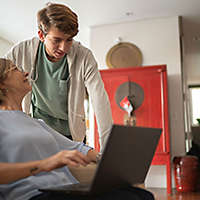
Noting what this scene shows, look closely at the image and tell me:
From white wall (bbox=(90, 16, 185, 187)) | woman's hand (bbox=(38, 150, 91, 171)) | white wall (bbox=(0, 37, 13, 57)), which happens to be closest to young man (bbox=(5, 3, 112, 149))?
woman's hand (bbox=(38, 150, 91, 171))

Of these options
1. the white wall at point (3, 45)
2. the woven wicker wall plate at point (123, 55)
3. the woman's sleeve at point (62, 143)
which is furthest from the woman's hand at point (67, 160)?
the white wall at point (3, 45)

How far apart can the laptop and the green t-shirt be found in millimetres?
940

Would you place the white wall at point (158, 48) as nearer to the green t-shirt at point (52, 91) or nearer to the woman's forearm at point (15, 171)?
the green t-shirt at point (52, 91)

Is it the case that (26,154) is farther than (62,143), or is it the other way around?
(62,143)

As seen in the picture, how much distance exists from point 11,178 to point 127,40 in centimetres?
428

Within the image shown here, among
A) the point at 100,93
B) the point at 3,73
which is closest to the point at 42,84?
the point at 100,93

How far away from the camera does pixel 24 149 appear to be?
123 cm

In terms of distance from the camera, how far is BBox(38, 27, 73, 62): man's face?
1.70 meters

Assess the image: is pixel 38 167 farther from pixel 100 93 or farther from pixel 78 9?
pixel 78 9

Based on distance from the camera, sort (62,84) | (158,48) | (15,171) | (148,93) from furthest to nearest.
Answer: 1. (158,48)
2. (148,93)
3. (62,84)
4. (15,171)

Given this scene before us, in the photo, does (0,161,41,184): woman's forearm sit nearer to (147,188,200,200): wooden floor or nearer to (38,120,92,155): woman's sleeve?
(38,120,92,155): woman's sleeve

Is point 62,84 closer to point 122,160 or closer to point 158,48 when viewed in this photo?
point 122,160

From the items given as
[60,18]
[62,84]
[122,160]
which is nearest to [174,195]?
[62,84]

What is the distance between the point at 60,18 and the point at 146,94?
303 centimetres
